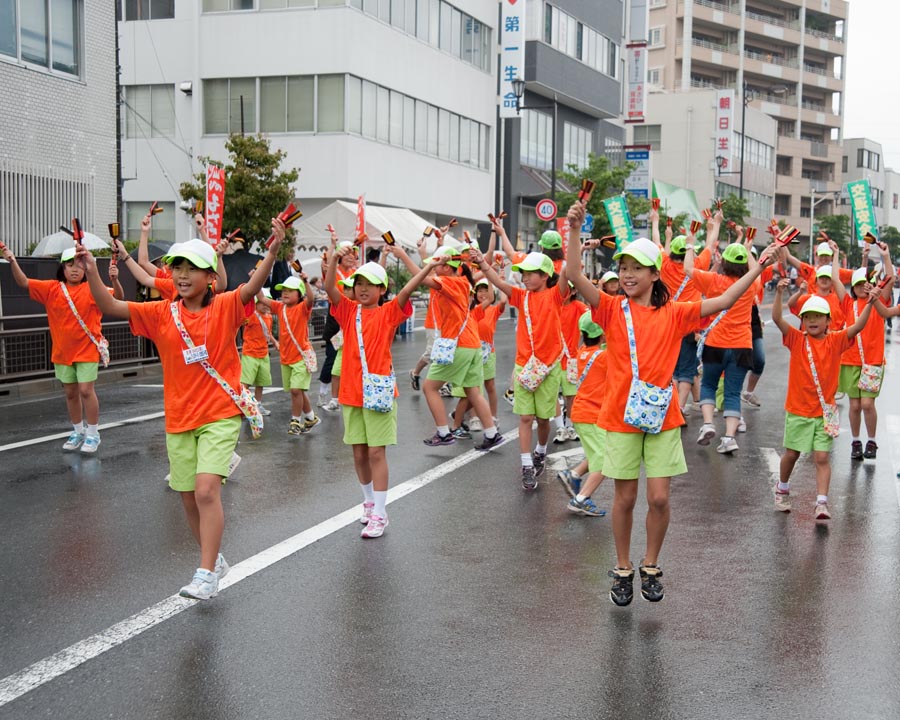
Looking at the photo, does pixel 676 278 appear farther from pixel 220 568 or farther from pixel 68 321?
pixel 220 568

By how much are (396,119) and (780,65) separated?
61.8m

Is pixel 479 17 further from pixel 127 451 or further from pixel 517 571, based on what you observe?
pixel 517 571

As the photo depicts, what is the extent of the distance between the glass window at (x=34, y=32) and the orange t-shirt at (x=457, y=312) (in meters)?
13.2

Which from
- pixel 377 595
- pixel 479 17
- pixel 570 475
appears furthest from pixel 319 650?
pixel 479 17

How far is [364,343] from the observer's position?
23.5 ft

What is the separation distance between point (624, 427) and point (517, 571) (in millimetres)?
1231

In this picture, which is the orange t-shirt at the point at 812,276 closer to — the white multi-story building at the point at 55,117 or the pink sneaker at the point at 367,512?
the pink sneaker at the point at 367,512

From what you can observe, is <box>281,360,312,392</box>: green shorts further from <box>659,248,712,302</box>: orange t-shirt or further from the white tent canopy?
the white tent canopy

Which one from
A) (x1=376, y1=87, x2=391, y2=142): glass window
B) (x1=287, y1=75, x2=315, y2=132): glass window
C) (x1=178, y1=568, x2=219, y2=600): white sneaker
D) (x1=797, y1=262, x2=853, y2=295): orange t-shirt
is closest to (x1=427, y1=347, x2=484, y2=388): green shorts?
(x1=797, y1=262, x2=853, y2=295): orange t-shirt

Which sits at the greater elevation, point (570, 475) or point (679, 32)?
point (679, 32)

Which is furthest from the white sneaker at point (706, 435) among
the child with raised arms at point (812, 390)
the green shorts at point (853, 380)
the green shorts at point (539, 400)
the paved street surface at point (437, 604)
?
the child with raised arms at point (812, 390)

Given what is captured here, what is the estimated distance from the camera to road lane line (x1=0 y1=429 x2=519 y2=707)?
4531 mm

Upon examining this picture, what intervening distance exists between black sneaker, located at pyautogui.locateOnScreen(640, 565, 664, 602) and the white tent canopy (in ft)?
72.9

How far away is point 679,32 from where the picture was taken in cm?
8131
